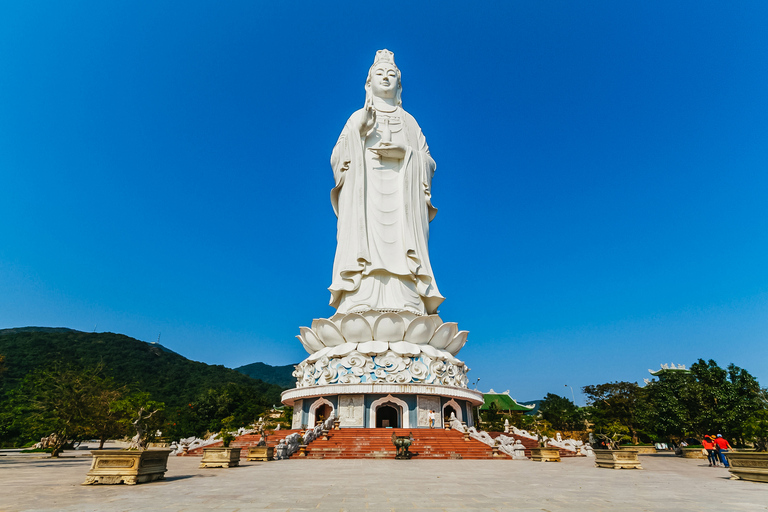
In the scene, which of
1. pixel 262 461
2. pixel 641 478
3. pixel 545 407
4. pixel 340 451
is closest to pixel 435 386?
pixel 340 451

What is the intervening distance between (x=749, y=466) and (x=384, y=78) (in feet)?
77.4

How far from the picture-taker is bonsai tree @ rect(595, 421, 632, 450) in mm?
15366

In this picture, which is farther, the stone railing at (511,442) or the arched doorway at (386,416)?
the arched doorway at (386,416)

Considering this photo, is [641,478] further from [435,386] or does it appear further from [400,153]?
[400,153]

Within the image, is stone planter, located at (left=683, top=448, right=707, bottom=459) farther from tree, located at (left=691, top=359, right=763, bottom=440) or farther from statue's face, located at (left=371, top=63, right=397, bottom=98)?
statue's face, located at (left=371, top=63, right=397, bottom=98)

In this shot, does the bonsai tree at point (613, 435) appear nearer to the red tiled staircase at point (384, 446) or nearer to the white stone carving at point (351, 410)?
the red tiled staircase at point (384, 446)

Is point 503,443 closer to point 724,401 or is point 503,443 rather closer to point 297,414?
point 724,401

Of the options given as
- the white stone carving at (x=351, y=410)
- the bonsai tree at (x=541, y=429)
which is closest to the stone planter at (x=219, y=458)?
the white stone carving at (x=351, y=410)

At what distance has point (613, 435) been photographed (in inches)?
671

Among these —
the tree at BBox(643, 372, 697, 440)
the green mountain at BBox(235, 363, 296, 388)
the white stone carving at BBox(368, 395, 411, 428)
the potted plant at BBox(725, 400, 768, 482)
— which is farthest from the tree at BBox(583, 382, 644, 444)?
the green mountain at BBox(235, 363, 296, 388)

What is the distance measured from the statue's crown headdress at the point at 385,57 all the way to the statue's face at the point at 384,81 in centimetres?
52

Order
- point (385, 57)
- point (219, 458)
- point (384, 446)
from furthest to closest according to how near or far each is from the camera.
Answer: point (385, 57)
point (384, 446)
point (219, 458)

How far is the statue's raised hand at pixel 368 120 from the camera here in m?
24.3

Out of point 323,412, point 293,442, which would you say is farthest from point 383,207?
point 293,442
